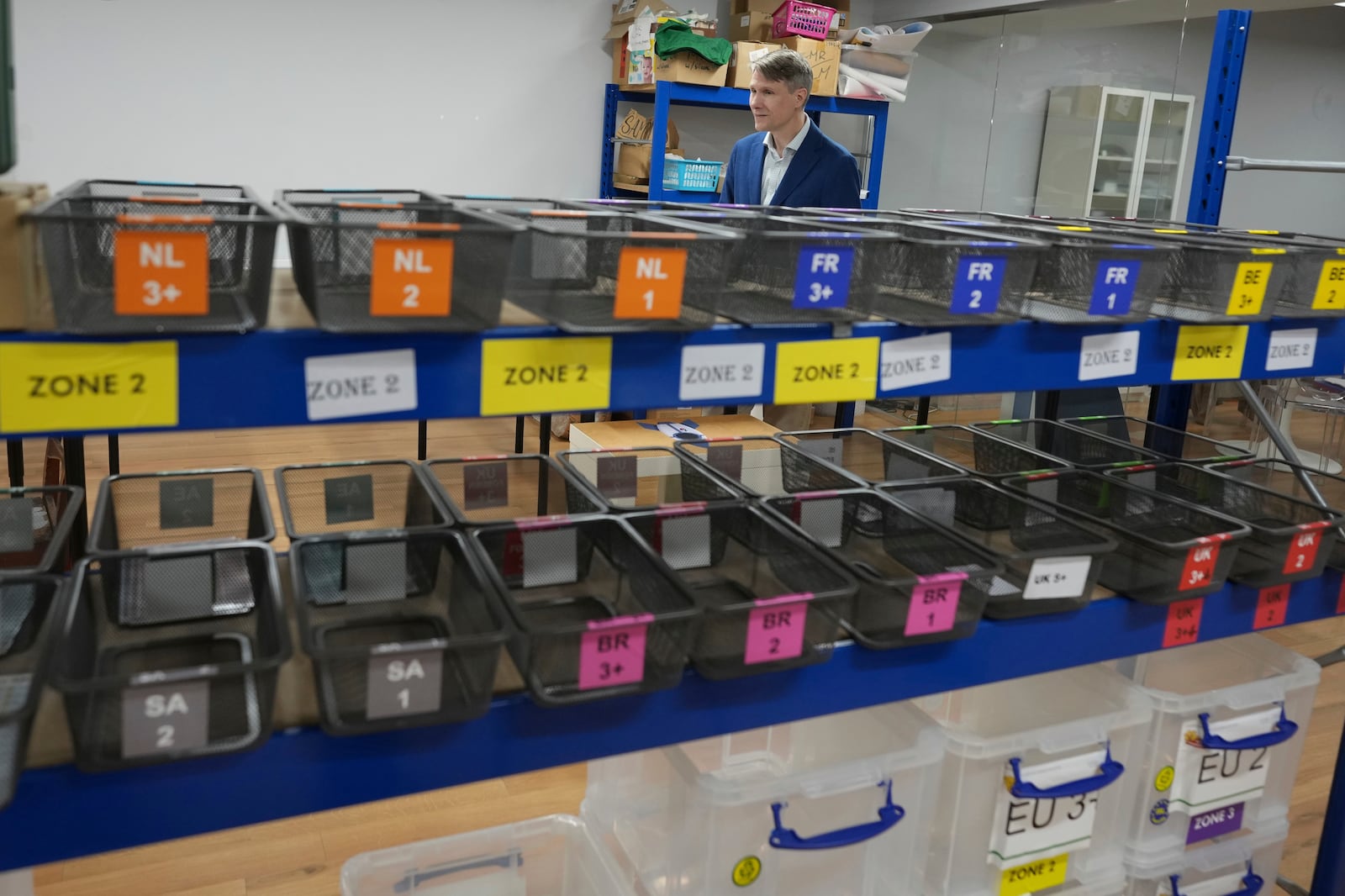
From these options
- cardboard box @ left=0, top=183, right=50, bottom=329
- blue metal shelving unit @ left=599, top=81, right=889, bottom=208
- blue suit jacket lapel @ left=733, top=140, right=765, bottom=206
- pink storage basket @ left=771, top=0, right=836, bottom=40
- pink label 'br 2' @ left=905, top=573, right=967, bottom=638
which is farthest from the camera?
pink storage basket @ left=771, top=0, right=836, bottom=40

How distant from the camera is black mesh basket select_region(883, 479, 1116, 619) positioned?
1.32 m

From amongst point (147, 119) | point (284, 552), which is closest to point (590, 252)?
point (284, 552)

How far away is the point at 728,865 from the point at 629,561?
428 millimetres

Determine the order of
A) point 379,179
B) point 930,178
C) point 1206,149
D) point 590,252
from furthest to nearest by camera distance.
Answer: point 930,178, point 379,179, point 1206,149, point 590,252

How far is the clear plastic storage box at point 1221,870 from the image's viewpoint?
1.68 metres

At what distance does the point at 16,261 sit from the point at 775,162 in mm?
3361

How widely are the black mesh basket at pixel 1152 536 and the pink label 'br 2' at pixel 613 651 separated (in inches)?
28.3

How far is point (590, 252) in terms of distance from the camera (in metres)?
1.03

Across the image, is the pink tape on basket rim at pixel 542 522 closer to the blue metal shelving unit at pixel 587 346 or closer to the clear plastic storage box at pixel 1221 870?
the blue metal shelving unit at pixel 587 346

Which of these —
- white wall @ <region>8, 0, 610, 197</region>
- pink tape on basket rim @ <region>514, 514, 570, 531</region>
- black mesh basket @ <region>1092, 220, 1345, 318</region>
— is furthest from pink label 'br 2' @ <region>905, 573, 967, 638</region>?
white wall @ <region>8, 0, 610, 197</region>

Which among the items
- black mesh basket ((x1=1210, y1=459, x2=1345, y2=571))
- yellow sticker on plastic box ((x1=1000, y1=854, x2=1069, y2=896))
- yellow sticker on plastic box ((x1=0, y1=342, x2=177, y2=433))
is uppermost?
yellow sticker on plastic box ((x1=0, y1=342, x2=177, y2=433))

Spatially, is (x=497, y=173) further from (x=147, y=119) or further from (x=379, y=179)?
(x=147, y=119)

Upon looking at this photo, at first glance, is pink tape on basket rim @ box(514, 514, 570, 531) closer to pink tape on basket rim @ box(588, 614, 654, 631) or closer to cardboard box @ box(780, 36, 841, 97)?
pink tape on basket rim @ box(588, 614, 654, 631)

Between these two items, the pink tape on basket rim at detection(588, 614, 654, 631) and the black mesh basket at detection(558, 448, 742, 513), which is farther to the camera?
the black mesh basket at detection(558, 448, 742, 513)
